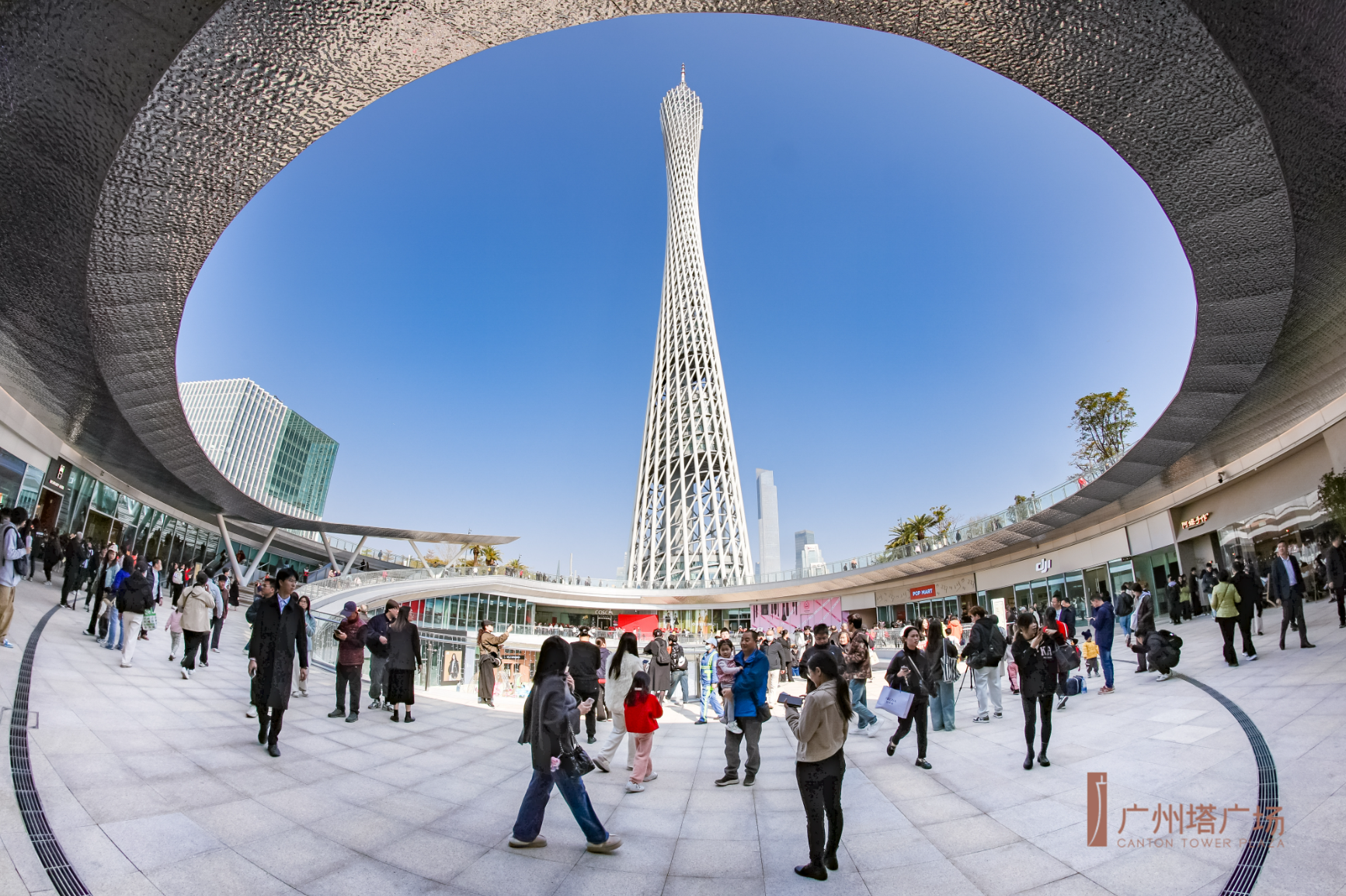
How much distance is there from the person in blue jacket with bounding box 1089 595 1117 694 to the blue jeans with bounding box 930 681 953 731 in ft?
7.47

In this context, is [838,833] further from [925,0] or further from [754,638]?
[925,0]

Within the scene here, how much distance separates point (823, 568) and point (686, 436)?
1720 cm

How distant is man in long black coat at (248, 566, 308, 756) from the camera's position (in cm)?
527

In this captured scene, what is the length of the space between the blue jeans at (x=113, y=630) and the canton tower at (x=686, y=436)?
3577 cm

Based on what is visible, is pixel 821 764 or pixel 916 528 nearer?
pixel 821 764

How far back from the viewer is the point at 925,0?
4.48 meters

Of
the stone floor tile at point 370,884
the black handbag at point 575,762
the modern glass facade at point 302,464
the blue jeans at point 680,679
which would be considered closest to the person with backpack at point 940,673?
the black handbag at point 575,762

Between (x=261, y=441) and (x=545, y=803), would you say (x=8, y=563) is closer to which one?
(x=545, y=803)

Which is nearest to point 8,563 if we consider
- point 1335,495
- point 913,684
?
point 913,684

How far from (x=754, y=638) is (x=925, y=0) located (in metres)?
5.38

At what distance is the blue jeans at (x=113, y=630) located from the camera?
27.8 ft

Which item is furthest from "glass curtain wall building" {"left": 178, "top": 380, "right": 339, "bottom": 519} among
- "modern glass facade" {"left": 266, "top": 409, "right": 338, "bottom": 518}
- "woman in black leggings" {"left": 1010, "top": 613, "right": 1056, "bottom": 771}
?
"woman in black leggings" {"left": 1010, "top": 613, "right": 1056, "bottom": 771}

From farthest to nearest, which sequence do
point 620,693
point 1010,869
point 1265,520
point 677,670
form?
point 1265,520 < point 677,670 < point 620,693 < point 1010,869

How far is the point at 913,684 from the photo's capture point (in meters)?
6.17
